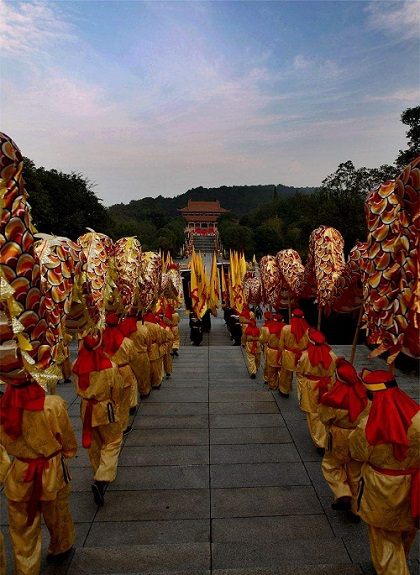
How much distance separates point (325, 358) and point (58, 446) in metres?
3.11

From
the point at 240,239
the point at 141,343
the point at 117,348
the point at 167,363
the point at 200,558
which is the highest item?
the point at 240,239

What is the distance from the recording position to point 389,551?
8.01 ft

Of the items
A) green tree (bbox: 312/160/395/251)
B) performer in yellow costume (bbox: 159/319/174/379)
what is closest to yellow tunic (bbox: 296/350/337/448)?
performer in yellow costume (bbox: 159/319/174/379)

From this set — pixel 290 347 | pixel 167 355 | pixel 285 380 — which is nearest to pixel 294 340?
pixel 290 347

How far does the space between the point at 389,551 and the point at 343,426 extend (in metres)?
1.02

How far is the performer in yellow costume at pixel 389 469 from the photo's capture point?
235 cm

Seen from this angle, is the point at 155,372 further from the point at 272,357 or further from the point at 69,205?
the point at 69,205

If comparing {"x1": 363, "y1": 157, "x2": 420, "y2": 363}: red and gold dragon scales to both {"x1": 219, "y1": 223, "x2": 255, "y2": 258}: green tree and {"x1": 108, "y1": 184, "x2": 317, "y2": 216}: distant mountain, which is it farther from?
{"x1": 108, "y1": 184, "x2": 317, "y2": 216}: distant mountain

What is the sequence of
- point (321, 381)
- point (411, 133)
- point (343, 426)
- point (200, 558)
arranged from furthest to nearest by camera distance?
point (411, 133) < point (321, 381) < point (343, 426) < point (200, 558)

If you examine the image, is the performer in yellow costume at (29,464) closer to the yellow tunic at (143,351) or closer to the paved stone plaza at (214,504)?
the paved stone plaza at (214,504)

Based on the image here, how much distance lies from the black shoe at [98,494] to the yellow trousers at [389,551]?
2.26m

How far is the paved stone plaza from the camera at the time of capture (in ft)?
8.91

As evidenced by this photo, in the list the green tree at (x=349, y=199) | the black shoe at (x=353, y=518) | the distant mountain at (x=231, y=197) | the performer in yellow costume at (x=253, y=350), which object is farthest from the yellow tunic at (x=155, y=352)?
the distant mountain at (x=231, y=197)

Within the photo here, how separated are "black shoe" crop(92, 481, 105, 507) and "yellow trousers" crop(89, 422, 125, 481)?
0.12 meters
